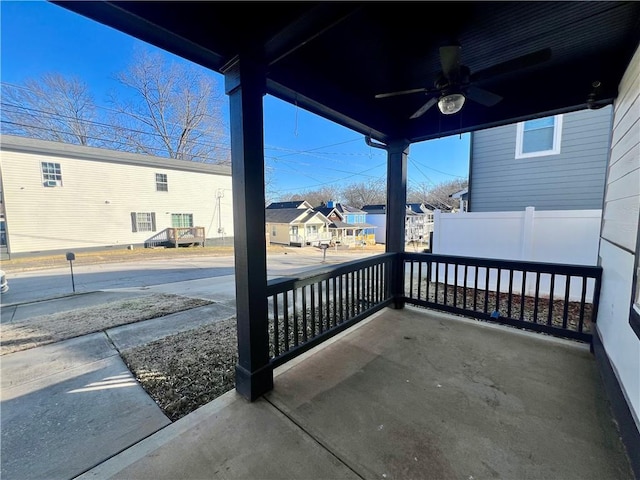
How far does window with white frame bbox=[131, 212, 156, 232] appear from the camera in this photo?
44.7ft

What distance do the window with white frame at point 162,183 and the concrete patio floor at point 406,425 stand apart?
15.1 metres

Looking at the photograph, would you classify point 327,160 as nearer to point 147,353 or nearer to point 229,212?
point 229,212

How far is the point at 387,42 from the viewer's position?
2.06 m

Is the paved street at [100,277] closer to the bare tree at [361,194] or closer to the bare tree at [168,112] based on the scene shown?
the bare tree at [168,112]

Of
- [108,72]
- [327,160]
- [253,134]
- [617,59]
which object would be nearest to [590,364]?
[617,59]

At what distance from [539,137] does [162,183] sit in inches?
625

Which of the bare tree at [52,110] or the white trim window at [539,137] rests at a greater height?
the bare tree at [52,110]

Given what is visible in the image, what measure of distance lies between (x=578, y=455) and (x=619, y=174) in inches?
84.7

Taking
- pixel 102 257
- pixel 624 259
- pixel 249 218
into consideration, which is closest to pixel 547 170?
pixel 624 259

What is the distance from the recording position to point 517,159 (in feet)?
19.8

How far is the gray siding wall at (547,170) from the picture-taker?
5234 millimetres

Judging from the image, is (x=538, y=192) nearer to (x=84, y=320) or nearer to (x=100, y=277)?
(x=84, y=320)

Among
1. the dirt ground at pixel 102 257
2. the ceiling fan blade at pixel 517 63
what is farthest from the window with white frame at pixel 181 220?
the ceiling fan blade at pixel 517 63

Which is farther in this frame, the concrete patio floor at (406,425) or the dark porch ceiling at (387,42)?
the dark porch ceiling at (387,42)
